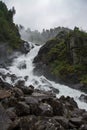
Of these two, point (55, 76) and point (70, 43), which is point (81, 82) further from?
point (70, 43)

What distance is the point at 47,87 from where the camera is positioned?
193ft

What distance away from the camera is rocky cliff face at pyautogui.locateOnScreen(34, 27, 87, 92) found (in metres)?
70.5

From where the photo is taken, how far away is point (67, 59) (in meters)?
77.9

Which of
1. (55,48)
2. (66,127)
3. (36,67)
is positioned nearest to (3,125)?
(66,127)

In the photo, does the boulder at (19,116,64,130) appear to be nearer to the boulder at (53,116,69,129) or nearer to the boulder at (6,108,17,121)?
the boulder at (6,108,17,121)

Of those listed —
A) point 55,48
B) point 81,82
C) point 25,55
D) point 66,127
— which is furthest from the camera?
point 25,55

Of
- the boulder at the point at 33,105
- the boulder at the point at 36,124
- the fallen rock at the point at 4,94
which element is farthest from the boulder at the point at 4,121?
the fallen rock at the point at 4,94

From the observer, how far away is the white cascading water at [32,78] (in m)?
57.4

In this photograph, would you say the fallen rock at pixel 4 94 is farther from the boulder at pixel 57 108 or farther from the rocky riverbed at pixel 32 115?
the boulder at pixel 57 108

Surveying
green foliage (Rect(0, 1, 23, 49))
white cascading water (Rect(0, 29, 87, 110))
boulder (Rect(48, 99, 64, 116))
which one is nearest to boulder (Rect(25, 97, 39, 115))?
boulder (Rect(48, 99, 64, 116))

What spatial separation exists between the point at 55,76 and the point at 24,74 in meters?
6.47

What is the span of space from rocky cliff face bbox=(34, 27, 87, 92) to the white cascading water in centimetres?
289

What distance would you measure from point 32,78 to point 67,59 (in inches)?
580

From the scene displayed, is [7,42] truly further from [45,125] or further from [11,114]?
[45,125]
